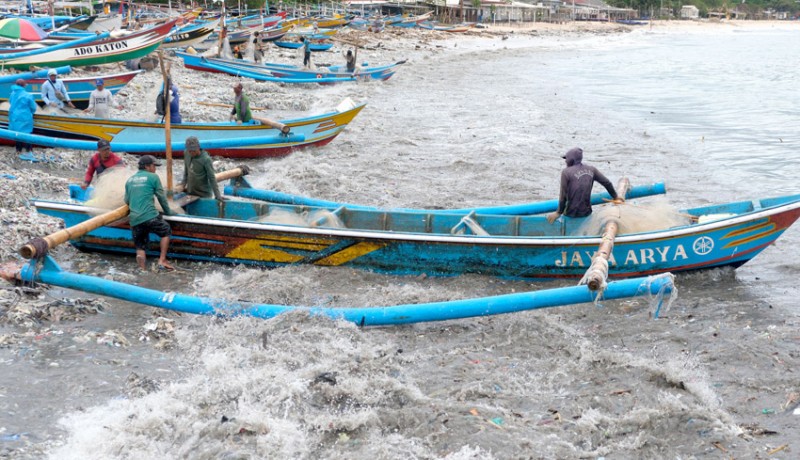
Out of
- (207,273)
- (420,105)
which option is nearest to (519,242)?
(207,273)

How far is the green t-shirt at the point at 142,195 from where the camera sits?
A: 28.5ft

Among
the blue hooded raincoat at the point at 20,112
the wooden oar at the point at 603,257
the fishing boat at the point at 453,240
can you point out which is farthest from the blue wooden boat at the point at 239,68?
the wooden oar at the point at 603,257

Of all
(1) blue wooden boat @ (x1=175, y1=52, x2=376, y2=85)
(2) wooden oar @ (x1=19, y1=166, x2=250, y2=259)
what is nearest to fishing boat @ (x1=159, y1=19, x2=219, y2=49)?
(1) blue wooden boat @ (x1=175, y1=52, x2=376, y2=85)

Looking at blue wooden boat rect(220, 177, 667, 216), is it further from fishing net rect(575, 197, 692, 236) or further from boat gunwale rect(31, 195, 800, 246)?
boat gunwale rect(31, 195, 800, 246)

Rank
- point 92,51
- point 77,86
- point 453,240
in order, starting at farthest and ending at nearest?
point 92,51
point 77,86
point 453,240

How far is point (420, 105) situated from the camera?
2528 cm

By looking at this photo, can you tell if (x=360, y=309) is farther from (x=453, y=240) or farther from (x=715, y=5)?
(x=715, y=5)

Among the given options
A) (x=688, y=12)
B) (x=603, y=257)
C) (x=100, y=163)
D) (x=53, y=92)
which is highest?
(x=688, y=12)

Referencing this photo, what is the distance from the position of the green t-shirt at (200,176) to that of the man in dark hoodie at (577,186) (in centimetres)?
442

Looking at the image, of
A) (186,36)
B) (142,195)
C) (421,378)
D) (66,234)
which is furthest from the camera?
(186,36)

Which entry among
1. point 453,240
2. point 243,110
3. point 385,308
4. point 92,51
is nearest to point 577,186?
point 453,240

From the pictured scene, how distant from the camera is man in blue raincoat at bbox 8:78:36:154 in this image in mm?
13141

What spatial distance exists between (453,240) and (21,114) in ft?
29.7

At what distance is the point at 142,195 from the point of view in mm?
8711
